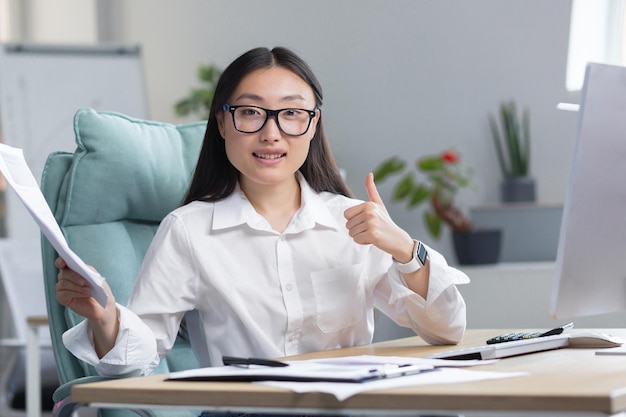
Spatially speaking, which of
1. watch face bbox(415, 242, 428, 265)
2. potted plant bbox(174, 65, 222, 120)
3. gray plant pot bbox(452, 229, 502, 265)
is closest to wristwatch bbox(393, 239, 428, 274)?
watch face bbox(415, 242, 428, 265)

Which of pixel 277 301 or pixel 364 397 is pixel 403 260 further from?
pixel 364 397

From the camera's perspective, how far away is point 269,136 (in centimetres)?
156

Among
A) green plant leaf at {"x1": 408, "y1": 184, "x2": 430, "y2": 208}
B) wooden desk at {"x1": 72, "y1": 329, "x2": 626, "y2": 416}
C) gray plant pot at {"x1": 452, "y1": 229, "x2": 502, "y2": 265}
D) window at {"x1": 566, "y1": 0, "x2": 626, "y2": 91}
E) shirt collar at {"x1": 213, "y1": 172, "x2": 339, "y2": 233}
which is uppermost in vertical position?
window at {"x1": 566, "y1": 0, "x2": 626, "y2": 91}

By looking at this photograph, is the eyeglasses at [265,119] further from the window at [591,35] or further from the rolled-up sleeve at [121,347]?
the window at [591,35]

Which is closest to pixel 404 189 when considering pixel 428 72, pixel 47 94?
pixel 428 72

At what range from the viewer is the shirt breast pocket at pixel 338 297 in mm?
1608

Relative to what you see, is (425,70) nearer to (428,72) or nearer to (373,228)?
(428,72)

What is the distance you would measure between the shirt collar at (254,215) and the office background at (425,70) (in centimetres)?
280

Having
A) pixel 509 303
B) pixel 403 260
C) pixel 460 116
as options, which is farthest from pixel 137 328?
pixel 460 116

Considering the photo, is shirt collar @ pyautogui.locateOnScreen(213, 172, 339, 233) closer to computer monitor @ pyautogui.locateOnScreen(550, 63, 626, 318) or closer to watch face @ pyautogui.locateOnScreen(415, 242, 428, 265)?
watch face @ pyautogui.locateOnScreen(415, 242, 428, 265)

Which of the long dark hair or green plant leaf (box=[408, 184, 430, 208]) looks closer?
the long dark hair

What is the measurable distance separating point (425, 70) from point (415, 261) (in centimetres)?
318

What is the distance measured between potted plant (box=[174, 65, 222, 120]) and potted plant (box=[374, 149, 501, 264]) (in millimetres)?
1015

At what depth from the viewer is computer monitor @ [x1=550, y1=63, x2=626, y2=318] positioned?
3.88 ft
